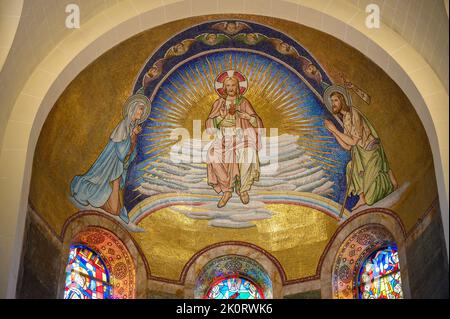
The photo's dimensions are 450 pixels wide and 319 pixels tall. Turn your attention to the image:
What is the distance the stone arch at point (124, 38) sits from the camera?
10.6m

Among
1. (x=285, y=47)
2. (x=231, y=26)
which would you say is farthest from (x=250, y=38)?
(x=285, y=47)

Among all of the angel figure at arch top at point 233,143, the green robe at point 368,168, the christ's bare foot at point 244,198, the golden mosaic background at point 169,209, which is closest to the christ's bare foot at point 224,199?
the angel figure at arch top at point 233,143

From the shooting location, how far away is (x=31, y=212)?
439 inches

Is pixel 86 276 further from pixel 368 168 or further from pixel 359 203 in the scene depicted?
pixel 368 168

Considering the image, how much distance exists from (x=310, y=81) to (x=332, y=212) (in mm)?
1972

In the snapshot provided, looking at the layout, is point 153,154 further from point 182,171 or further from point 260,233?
point 260,233

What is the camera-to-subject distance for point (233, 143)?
13.6 m

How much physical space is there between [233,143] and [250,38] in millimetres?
1683

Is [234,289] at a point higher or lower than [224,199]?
lower

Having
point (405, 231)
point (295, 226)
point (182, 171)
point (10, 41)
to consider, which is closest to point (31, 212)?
point (10, 41)

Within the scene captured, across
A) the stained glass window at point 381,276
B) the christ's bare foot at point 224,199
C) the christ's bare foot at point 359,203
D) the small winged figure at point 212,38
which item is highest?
the small winged figure at point 212,38

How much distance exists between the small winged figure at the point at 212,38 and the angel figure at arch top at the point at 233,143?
27.3 inches

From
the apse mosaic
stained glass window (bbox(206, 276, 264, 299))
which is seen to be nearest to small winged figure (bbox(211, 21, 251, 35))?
the apse mosaic

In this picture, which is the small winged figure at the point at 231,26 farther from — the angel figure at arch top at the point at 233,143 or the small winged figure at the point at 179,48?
the angel figure at arch top at the point at 233,143
